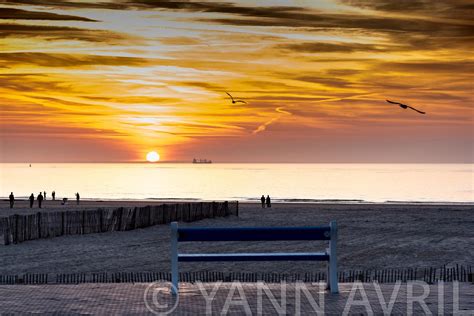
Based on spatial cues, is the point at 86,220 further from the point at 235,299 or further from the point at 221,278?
the point at 235,299

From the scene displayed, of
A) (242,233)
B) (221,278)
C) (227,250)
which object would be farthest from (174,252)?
(227,250)

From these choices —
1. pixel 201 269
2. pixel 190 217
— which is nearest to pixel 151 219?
pixel 190 217

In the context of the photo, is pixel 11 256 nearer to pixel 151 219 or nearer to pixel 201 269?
pixel 201 269

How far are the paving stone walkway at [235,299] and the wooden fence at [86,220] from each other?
21.3 metres

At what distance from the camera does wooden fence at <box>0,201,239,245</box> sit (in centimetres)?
3225

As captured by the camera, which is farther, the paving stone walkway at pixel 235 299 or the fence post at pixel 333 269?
the fence post at pixel 333 269

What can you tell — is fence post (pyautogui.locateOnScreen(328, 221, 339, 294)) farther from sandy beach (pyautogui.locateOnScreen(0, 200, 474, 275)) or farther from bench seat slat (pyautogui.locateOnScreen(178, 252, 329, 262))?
sandy beach (pyautogui.locateOnScreen(0, 200, 474, 275))

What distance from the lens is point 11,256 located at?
1089 inches

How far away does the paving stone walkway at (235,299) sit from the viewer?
9.80m

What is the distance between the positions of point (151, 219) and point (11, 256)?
14690 mm

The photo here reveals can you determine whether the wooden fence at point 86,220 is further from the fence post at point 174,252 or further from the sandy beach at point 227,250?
the fence post at point 174,252

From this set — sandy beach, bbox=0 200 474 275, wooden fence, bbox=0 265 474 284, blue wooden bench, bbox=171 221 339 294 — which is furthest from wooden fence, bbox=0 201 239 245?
blue wooden bench, bbox=171 221 339 294

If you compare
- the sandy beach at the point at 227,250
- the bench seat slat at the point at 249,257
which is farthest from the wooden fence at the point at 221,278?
the bench seat slat at the point at 249,257

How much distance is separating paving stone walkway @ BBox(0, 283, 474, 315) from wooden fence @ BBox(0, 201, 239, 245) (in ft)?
69.7
